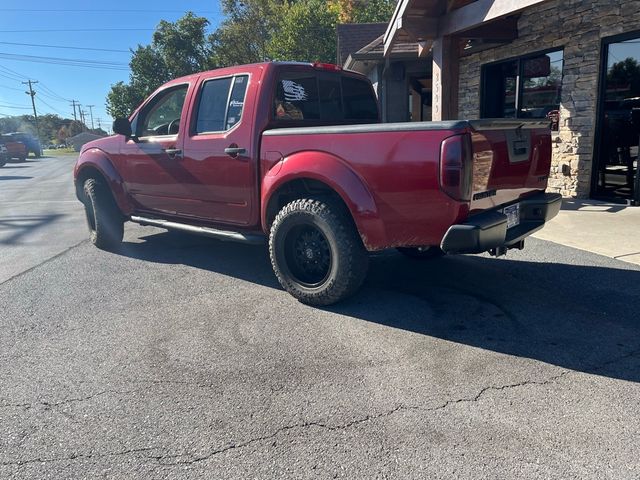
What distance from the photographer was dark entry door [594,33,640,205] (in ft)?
25.7

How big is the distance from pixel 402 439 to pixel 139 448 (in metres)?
1.30

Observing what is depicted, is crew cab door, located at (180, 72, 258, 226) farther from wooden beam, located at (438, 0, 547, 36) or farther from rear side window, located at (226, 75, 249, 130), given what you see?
wooden beam, located at (438, 0, 547, 36)

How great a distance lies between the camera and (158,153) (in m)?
5.58

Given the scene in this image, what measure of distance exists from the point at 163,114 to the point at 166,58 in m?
41.4

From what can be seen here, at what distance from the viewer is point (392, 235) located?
3.82 m

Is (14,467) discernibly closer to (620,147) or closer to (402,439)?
(402,439)

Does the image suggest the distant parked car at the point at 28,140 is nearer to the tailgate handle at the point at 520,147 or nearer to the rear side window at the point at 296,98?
the rear side window at the point at 296,98

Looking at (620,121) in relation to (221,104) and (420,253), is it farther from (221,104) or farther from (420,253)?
(221,104)

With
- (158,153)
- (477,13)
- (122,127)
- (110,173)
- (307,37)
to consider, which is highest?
(307,37)

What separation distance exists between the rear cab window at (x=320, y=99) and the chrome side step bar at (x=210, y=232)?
1090 millimetres

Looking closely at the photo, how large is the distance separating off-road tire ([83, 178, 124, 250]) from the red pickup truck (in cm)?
28

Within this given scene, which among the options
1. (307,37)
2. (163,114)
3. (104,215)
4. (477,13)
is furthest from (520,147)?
(307,37)

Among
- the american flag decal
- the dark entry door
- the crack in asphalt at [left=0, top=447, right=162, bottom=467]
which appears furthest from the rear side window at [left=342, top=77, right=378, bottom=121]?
the dark entry door

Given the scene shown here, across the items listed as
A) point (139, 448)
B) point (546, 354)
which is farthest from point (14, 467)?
point (546, 354)
